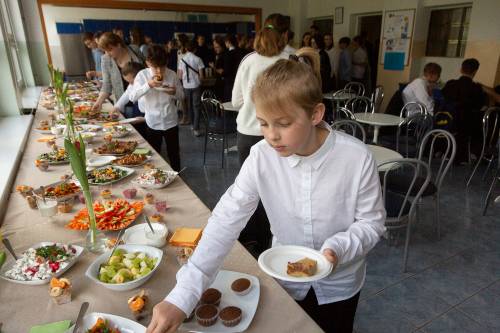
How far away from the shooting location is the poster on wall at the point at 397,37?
5.87m

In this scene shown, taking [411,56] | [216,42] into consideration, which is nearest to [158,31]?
[216,42]

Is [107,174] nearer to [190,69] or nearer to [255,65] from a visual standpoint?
[255,65]

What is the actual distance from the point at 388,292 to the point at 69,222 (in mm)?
1735

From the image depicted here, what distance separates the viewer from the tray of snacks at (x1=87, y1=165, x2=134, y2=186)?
5.77 ft

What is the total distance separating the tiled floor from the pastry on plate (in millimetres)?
1082

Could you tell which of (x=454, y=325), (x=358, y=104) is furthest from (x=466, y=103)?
(x=454, y=325)

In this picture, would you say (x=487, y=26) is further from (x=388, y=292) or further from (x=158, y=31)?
(x=158, y=31)

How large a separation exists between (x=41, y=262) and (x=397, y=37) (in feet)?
21.3

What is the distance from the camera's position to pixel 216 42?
5.68m

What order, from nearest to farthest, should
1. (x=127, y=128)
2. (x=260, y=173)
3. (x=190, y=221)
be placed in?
(x=260, y=173), (x=190, y=221), (x=127, y=128)

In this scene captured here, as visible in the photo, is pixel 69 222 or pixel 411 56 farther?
pixel 411 56

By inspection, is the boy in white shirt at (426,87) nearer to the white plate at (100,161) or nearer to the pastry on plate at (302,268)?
the white plate at (100,161)

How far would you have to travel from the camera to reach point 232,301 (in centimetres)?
93

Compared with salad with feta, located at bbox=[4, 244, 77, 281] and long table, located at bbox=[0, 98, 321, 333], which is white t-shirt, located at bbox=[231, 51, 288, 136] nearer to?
long table, located at bbox=[0, 98, 321, 333]
